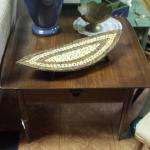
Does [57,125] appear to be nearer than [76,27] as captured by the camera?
No

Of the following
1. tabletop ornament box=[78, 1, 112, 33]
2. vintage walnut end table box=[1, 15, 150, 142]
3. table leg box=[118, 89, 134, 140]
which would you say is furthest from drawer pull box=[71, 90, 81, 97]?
tabletop ornament box=[78, 1, 112, 33]

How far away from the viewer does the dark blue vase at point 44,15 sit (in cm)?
123

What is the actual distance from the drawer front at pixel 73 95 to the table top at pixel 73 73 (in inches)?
2.4

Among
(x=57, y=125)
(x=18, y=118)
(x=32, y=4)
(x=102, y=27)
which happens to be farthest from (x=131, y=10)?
(x=18, y=118)

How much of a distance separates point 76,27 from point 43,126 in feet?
1.93

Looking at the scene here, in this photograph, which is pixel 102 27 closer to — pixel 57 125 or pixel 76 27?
pixel 76 27

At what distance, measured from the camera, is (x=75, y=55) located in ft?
3.81

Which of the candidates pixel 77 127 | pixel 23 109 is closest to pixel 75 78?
pixel 23 109

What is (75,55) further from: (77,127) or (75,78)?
(77,127)

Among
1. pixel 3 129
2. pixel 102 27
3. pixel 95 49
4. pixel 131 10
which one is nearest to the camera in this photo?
pixel 95 49

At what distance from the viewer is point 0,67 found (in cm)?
124

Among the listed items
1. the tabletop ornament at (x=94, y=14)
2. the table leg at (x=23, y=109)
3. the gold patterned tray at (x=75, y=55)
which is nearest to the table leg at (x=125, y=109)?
the gold patterned tray at (x=75, y=55)

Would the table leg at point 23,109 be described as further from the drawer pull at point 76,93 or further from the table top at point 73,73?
the drawer pull at point 76,93

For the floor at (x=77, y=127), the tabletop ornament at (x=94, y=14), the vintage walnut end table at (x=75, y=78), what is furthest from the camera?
the floor at (x=77, y=127)
